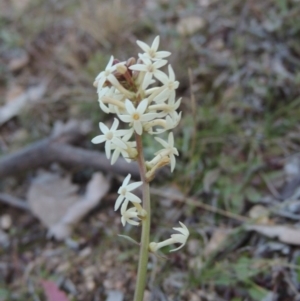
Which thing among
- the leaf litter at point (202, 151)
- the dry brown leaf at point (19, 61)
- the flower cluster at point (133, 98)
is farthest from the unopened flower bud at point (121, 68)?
the dry brown leaf at point (19, 61)

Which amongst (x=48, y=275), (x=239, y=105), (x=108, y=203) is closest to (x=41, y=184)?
(x=108, y=203)

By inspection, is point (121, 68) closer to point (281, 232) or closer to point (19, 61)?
point (281, 232)

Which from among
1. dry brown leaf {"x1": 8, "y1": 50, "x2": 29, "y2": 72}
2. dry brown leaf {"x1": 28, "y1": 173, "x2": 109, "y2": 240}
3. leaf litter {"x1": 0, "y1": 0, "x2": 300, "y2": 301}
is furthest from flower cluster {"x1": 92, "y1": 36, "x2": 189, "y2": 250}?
dry brown leaf {"x1": 8, "y1": 50, "x2": 29, "y2": 72}

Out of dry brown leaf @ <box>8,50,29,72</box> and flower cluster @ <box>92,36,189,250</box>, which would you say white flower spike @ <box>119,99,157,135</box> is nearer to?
flower cluster @ <box>92,36,189,250</box>

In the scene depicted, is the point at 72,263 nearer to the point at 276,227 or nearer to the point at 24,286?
the point at 24,286

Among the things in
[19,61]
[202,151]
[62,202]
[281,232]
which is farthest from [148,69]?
[19,61]

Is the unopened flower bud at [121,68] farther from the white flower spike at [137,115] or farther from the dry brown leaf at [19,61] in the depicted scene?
the dry brown leaf at [19,61]
